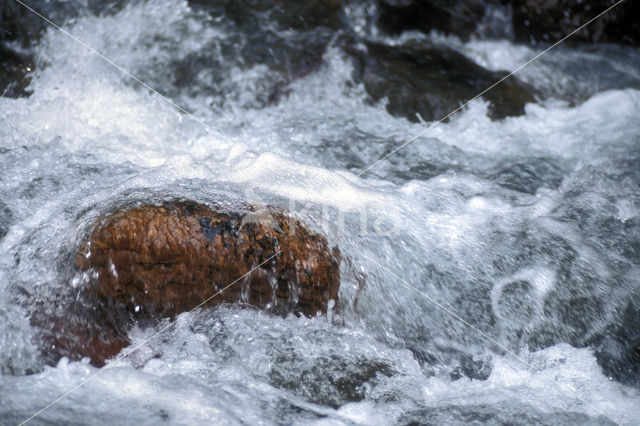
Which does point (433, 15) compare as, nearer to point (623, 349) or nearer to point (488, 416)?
point (623, 349)

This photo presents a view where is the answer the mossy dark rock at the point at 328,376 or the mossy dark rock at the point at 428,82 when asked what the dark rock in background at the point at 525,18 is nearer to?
the mossy dark rock at the point at 428,82

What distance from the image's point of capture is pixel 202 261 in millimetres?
1805

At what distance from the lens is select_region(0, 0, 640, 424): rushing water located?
5.58 ft

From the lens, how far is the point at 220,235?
1.84m

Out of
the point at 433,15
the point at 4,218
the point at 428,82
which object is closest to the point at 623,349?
the point at 428,82

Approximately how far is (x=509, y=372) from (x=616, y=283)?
62 cm

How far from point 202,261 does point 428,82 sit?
2.15 m

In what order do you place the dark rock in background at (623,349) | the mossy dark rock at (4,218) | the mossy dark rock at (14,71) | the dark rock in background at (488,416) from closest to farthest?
the dark rock in background at (488,416) → the dark rock in background at (623,349) → the mossy dark rock at (4,218) → the mossy dark rock at (14,71)

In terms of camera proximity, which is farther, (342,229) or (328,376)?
(342,229)

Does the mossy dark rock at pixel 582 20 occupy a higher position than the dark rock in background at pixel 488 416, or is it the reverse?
the mossy dark rock at pixel 582 20

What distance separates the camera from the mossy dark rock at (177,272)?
1751 mm

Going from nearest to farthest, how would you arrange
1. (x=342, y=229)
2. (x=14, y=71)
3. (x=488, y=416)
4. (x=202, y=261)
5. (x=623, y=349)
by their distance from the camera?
(x=488, y=416) → (x=202, y=261) → (x=623, y=349) → (x=342, y=229) → (x=14, y=71)

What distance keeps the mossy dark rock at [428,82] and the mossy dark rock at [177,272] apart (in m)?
1.61

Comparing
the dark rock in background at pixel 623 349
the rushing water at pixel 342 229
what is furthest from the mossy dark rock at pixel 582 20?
the dark rock in background at pixel 623 349
